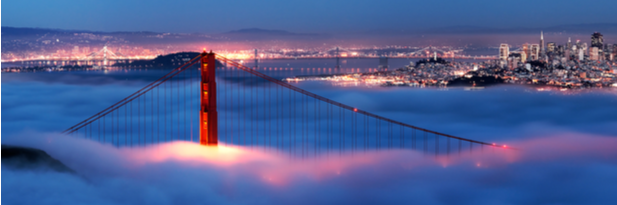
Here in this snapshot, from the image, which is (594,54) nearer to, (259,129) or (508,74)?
(508,74)

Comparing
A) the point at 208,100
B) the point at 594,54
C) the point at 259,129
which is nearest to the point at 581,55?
the point at 594,54

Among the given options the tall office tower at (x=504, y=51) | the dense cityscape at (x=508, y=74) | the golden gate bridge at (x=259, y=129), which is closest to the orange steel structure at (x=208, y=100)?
the golden gate bridge at (x=259, y=129)

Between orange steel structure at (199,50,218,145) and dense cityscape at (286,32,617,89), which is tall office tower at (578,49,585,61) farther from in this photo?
orange steel structure at (199,50,218,145)

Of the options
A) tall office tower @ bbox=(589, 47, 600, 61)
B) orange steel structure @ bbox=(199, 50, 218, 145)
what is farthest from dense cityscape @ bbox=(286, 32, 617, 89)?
orange steel structure @ bbox=(199, 50, 218, 145)

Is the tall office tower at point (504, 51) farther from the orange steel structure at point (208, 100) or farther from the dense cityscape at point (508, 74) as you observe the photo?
the orange steel structure at point (208, 100)

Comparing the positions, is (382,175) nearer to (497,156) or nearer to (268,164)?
(268,164)

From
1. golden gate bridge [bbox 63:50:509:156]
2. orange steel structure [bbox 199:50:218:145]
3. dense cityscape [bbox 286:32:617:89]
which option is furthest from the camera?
dense cityscape [bbox 286:32:617:89]

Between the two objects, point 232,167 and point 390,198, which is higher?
point 232,167

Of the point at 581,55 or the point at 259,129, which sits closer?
the point at 259,129

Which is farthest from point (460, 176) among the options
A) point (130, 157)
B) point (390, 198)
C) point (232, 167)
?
point (130, 157)
